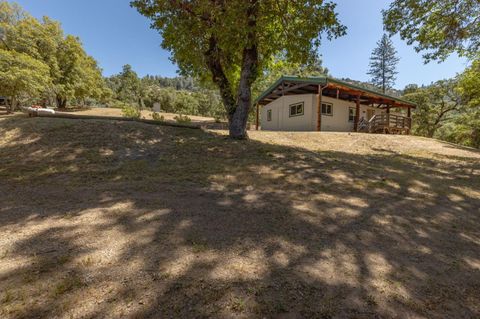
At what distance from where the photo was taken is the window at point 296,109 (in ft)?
63.0

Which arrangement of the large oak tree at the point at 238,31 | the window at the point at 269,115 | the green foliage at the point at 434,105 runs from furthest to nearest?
the green foliage at the point at 434,105 → the window at the point at 269,115 → the large oak tree at the point at 238,31

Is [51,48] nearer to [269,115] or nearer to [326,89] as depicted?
[269,115]

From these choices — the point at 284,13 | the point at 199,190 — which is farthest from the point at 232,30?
the point at 199,190

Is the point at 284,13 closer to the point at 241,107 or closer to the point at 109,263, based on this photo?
the point at 241,107

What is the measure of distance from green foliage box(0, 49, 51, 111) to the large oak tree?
16.8 metres

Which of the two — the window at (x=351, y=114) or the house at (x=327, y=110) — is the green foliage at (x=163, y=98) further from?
the window at (x=351, y=114)

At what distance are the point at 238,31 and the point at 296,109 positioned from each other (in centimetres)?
1290

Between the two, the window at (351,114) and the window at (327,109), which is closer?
the window at (327,109)

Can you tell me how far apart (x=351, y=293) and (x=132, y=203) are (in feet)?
10.3

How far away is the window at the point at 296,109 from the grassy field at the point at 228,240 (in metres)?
13.6

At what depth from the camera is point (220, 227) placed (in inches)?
120

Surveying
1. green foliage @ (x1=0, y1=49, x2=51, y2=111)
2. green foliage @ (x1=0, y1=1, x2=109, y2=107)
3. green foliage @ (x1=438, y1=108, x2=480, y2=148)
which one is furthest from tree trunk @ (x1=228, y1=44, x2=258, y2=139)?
green foliage @ (x1=438, y1=108, x2=480, y2=148)

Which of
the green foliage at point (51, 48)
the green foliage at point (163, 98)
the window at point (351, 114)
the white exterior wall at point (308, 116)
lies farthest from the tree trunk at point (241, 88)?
the green foliage at point (163, 98)

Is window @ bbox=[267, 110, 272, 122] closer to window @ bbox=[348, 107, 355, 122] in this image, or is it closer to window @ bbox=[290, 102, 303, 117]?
window @ bbox=[290, 102, 303, 117]
